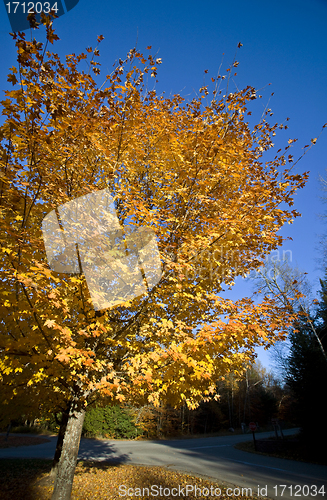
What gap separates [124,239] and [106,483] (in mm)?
6978

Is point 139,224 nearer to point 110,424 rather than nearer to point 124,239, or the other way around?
point 124,239

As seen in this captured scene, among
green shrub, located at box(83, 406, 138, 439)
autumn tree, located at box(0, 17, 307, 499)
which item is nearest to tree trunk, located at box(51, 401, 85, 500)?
autumn tree, located at box(0, 17, 307, 499)

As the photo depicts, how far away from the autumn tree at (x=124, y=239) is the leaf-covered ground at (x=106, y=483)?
2.64m

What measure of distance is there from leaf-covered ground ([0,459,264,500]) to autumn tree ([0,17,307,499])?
2640 millimetres

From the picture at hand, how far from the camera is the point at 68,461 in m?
3.98

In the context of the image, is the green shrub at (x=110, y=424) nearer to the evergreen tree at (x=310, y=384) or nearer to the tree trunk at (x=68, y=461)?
the evergreen tree at (x=310, y=384)

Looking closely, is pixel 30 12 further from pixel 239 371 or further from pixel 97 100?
pixel 239 371

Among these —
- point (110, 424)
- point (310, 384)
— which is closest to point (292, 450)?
point (310, 384)

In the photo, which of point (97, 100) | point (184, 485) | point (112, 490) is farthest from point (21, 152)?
point (184, 485)

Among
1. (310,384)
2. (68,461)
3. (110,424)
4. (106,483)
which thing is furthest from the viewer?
(110,424)

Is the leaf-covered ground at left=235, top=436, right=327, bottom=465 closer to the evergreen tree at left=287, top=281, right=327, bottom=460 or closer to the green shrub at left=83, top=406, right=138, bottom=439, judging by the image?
the evergreen tree at left=287, top=281, right=327, bottom=460

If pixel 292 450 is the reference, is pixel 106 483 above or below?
above

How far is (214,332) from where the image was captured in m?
3.29

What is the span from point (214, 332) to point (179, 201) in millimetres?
2601
